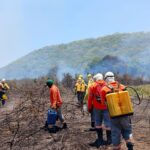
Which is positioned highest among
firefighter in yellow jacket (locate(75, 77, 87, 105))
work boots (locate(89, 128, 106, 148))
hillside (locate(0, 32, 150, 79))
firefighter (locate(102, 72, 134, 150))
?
hillside (locate(0, 32, 150, 79))

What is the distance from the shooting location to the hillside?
214 ft

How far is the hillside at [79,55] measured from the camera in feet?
214

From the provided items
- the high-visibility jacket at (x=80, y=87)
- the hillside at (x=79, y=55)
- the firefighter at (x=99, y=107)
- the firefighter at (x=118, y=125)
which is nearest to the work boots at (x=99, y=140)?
the firefighter at (x=99, y=107)

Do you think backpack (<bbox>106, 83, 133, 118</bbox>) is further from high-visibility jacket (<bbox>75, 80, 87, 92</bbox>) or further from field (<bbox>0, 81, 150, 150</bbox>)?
high-visibility jacket (<bbox>75, 80, 87, 92</bbox>)

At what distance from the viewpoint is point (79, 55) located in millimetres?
82688

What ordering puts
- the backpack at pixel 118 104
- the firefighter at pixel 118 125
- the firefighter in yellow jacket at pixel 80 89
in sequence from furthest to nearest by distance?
1. the firefighter in yellow jacket at pixel 80 89
2. the firefighter at pixel 118 125
3. the backpack at pixel 118 104

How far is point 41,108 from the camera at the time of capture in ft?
41.4

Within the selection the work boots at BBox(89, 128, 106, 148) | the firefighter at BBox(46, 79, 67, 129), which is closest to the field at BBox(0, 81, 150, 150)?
the work boots at BBox(89, 128, 106, 148)

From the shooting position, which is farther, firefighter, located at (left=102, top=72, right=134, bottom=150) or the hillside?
the hillside

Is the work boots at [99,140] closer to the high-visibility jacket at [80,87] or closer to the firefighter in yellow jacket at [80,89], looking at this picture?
the firefighter in yellow jacket at [80,89]

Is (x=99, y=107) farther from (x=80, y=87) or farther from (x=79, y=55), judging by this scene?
(x=79, y=55)

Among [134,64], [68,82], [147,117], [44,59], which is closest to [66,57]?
[44,59]

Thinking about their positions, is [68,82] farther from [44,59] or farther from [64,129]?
[44,59]

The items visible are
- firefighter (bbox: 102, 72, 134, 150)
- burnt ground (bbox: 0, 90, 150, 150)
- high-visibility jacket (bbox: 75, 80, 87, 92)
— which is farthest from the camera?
high-visibility jacket (bbox: 75, 80, 87, 92)
